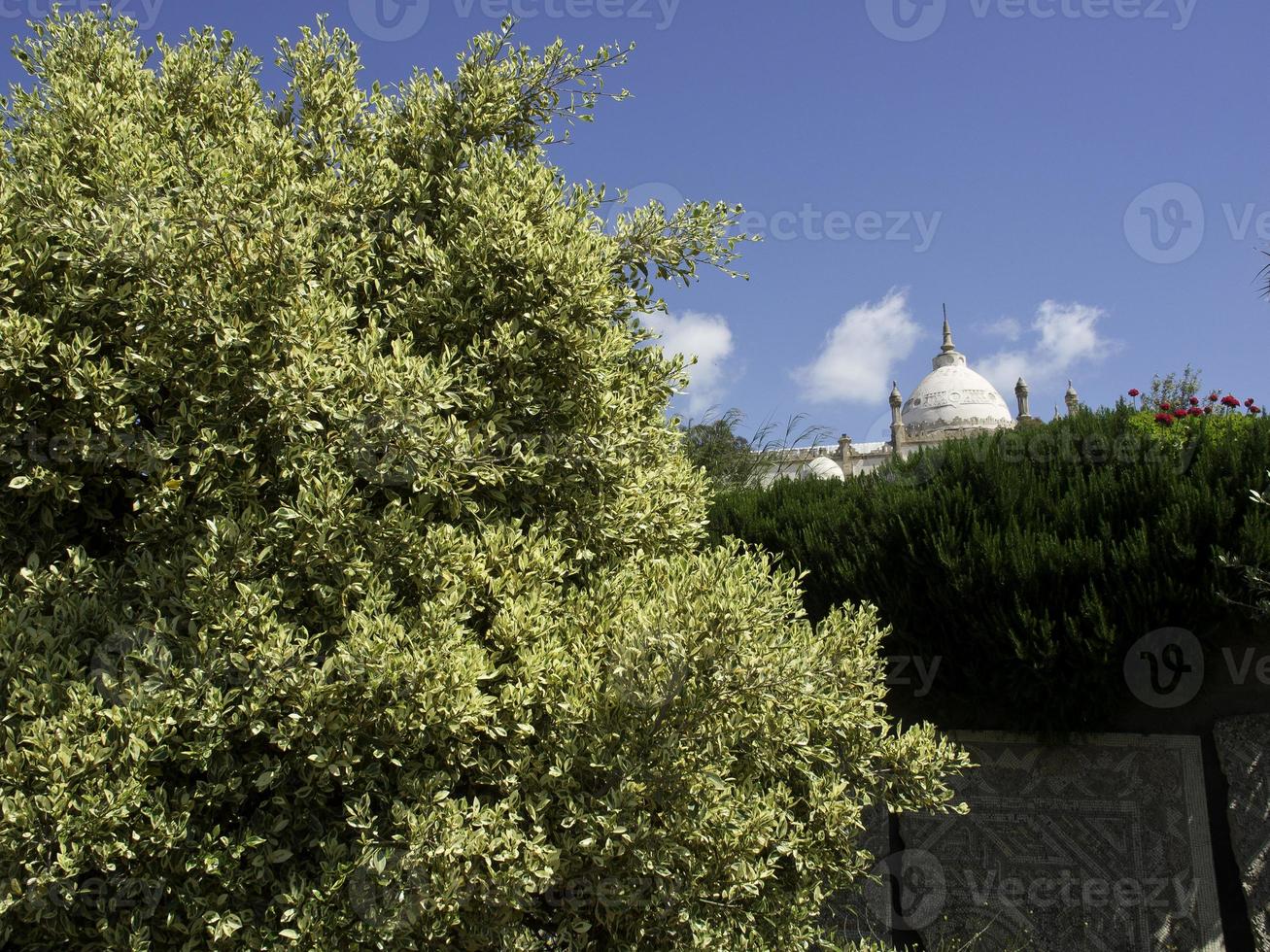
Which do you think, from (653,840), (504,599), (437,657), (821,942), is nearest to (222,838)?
(437,657)

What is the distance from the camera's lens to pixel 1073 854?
7461 millimetres

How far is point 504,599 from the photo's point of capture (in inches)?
172

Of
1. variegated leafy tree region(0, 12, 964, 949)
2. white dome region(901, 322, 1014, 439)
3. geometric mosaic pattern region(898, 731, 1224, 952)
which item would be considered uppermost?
white dome region(901, 322, 1014, 439)

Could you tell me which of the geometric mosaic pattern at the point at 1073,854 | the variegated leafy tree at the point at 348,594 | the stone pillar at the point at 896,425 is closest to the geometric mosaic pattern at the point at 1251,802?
the geometric mosaic pattern at the point at 1073,854

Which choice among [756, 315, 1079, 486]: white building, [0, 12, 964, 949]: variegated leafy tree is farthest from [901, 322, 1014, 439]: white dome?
[0, 12, 964, 949]: variegated leafy tree

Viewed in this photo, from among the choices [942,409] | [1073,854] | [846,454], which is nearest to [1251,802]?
[1073,854]

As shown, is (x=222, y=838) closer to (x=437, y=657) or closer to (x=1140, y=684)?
(x=437, y=657)

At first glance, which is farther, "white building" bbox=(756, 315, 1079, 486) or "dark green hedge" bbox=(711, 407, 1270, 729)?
"white building" bbox=(756, 315, 1079, 486)

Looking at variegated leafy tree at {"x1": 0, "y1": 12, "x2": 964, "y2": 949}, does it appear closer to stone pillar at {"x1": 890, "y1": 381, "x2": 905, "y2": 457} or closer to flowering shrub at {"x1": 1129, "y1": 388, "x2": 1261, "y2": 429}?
flowering shrub at {"x1": 1129, "y1": 388, "x2": 1261, "y2": 429}

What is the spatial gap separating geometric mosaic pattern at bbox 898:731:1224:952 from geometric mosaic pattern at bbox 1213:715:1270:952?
0.68ft

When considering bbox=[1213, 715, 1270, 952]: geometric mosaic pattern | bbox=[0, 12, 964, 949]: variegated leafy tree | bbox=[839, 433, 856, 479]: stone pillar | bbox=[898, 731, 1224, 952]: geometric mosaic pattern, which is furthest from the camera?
bbox=[839, 433, 856, 479]: stone pillar

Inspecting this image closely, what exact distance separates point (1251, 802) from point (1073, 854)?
4.43ft

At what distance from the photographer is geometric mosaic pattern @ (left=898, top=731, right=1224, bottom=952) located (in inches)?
286

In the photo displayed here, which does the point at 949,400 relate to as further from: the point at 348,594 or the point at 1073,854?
the point at 348,594
